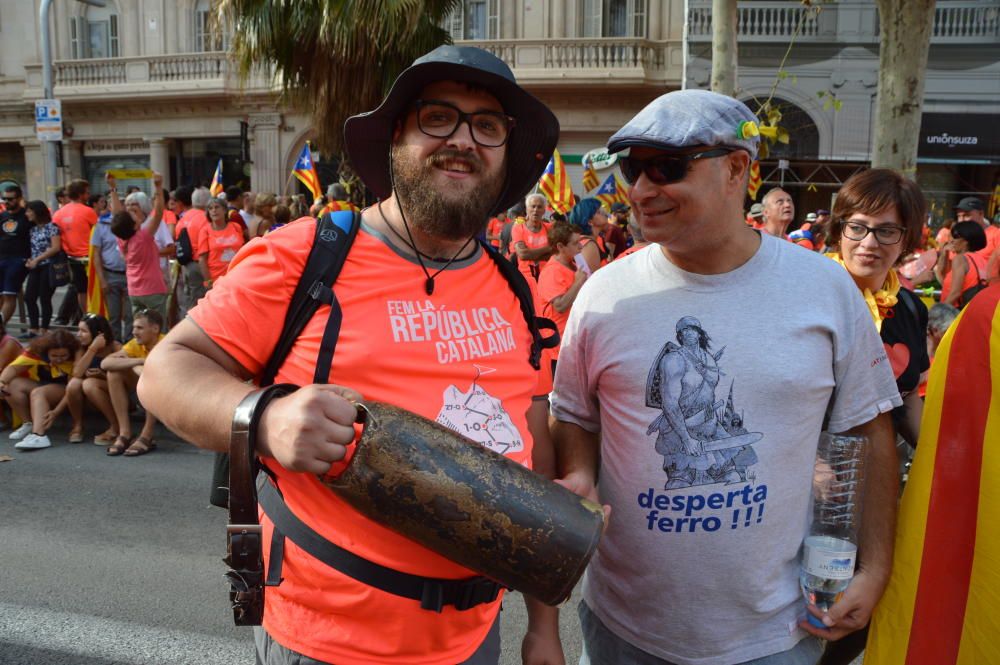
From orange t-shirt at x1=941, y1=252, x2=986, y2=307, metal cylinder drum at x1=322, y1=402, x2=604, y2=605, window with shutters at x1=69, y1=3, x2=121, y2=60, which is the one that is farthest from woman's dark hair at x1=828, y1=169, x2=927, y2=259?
window with shutters at x1=69, y1=3, x2=121, y2=60

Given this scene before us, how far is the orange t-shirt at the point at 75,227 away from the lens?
11.0 meters

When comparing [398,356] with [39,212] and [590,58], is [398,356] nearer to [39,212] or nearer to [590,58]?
[39,212]

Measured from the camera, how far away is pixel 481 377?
1754 mm

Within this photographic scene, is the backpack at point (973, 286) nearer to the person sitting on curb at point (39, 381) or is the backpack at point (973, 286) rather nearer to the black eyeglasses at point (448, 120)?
the black eyeglasses at point (448, 120)

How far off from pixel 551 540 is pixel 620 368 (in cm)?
53

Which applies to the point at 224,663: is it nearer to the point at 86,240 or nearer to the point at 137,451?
the point at 137,451

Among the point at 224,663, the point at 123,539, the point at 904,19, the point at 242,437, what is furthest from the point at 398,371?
the point at 904,19

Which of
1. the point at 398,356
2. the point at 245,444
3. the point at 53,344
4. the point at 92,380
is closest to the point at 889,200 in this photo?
the point at 398,356

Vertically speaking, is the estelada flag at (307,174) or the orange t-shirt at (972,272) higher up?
the estelada flag at (307,174)

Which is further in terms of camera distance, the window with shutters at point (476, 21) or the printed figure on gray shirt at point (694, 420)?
the window with shutters at point (476, 21)

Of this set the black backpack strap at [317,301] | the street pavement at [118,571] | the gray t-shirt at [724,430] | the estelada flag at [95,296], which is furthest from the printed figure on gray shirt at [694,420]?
the estelada flag at [95,296]

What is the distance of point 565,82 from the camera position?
21.0m

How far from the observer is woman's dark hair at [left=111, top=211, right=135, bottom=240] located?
8.65 metres

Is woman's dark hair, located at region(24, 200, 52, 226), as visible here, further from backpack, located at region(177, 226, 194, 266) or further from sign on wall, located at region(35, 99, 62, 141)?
sign on wall, located at region(35, 99, 62, 141)
